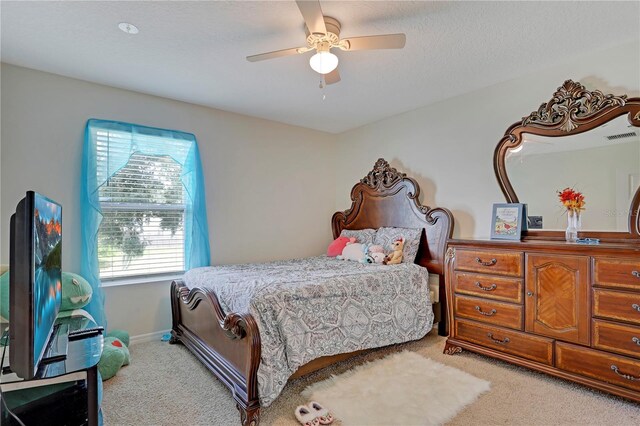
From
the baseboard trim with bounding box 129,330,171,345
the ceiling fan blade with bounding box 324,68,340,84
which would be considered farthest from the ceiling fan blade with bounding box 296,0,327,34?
the baseboard trim with bounding box 129,330,171,345

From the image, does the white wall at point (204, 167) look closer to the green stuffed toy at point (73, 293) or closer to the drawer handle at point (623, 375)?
the green stuffed toy at point (73, 293)

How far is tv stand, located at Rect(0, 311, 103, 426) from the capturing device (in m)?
1.28

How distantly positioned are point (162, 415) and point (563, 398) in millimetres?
2491

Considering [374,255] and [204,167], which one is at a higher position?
[204,167]

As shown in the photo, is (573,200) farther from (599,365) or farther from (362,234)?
(362,234)

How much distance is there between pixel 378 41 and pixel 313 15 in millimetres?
444

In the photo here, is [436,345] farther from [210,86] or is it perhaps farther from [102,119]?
[102,119]

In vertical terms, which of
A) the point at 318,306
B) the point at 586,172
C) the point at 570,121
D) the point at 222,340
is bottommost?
the point at 222,340

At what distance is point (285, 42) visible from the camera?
237 cm

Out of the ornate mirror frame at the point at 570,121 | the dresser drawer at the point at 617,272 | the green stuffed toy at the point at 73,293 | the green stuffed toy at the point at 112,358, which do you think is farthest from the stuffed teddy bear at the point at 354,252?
the green stuffed toy at the point at 73,293

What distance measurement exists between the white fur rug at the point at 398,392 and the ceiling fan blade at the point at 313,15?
2255 millimetres

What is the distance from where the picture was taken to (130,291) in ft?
10.3

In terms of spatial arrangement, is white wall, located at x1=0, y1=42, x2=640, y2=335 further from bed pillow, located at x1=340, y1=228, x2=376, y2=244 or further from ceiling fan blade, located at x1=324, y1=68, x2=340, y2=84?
ceiling fan blade, located at x1=324, y1=68, x2=340, y2=84

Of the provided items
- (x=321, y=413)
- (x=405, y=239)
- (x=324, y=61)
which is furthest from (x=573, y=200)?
(x=321, y=413)
